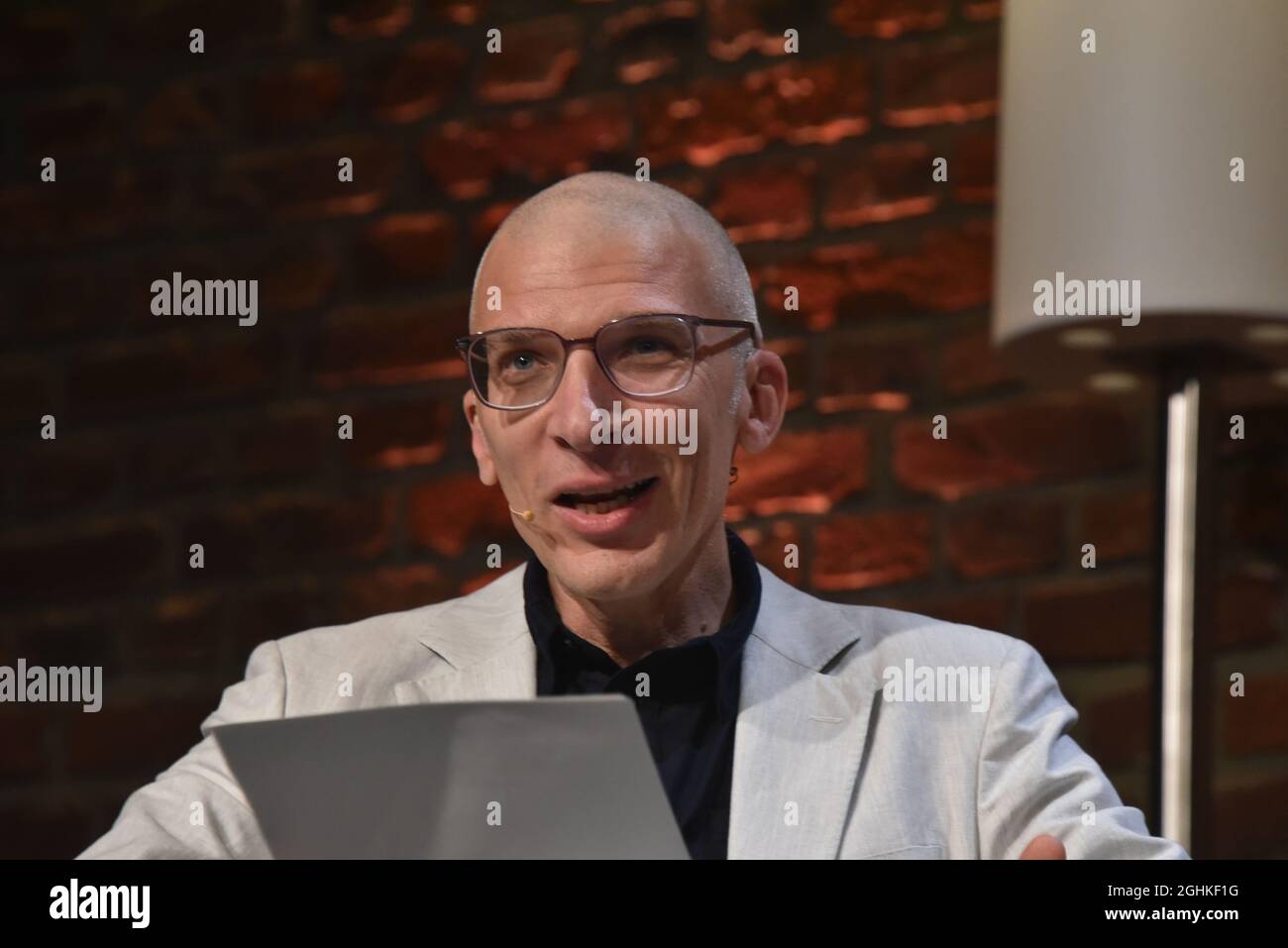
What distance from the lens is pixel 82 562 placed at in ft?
8.49

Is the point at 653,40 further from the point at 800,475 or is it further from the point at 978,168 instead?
the point at 800,475

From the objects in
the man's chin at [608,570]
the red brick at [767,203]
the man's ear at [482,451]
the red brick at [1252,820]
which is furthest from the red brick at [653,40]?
the red brick at [1252,820]

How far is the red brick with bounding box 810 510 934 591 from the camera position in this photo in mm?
2307

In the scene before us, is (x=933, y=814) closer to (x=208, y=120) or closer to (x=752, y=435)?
(x=752, y=435)

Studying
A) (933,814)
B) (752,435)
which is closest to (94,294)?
(752,435)

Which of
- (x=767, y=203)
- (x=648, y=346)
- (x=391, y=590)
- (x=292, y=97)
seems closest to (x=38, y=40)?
(x=292, y=97)

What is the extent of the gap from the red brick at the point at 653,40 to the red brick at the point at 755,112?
0.13 ft

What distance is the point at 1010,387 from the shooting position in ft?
7.53

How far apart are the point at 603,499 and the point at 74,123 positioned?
140 centimetres

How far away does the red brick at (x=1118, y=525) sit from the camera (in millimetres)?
2246

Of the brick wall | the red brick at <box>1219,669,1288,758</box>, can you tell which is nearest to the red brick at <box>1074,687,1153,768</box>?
the brick wall

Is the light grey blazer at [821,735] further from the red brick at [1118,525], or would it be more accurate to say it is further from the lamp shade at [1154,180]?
the red brick at [1118,525]

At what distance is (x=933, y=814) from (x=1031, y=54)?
80 cm
